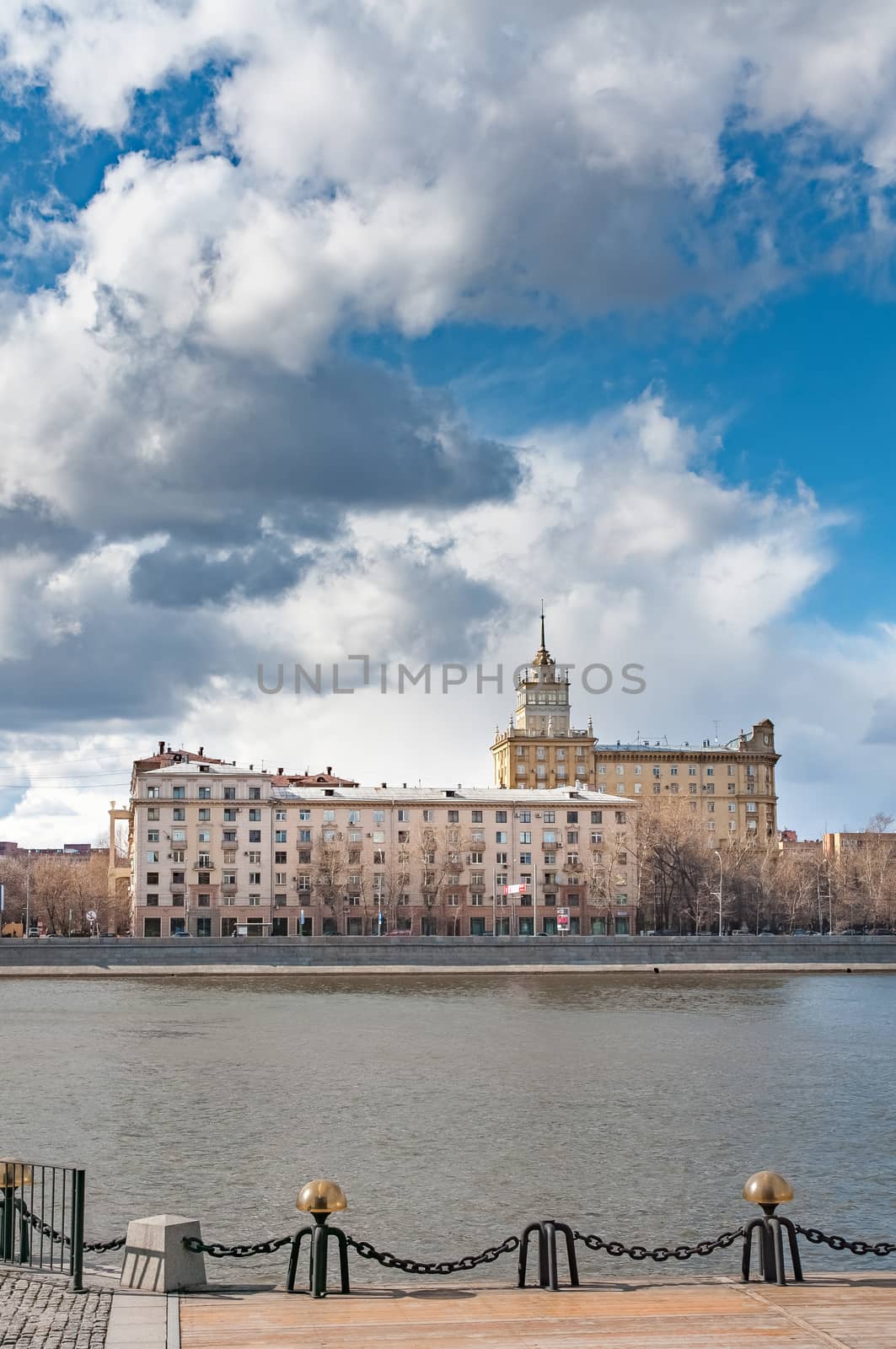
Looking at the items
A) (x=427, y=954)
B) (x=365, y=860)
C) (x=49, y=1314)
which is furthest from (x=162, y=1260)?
(x=365, y=860)

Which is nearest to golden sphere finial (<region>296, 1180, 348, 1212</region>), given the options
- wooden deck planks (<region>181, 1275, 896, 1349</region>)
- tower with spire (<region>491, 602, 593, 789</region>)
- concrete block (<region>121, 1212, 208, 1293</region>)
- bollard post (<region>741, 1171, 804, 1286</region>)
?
wooden deck planks (<region>181, 1275, 896, 1349</region>)

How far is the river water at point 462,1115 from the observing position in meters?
25.1

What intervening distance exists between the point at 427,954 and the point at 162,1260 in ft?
292

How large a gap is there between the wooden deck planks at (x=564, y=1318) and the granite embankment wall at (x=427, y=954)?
3327 inches

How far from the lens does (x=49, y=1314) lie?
13438mm

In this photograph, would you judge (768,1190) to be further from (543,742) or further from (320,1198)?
(543,742)

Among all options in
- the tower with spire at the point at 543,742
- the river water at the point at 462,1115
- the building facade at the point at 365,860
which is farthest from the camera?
the tower with spire at the point at 543,742

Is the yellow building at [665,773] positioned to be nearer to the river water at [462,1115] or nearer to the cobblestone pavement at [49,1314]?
the river water at [462,1115]

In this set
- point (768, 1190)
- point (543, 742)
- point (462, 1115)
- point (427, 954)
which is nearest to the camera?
point (768, 1190)

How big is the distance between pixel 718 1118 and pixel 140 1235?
24.3 metres

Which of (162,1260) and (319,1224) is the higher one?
(319,1224)

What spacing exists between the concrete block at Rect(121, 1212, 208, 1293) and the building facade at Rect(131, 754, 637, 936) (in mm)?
111549

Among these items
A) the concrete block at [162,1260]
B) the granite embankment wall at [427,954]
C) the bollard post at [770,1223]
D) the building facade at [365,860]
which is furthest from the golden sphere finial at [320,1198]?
the building facade at [365,860]

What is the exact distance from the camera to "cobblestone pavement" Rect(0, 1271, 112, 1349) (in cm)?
1248
